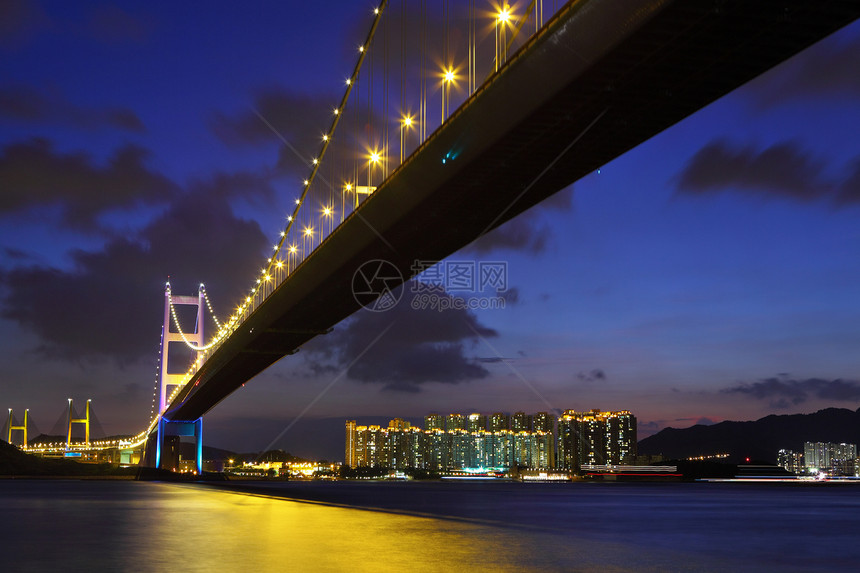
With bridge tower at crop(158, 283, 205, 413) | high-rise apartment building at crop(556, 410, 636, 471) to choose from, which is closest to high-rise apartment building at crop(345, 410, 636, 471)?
high-rise apartment building at crop(556, 410, 636, 471)

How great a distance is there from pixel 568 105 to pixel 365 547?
22.6 ft

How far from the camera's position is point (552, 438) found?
431 feet

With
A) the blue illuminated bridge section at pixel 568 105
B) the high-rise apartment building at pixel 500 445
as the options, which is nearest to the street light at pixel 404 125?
the blue illuminated bridge section at pixel 568 105

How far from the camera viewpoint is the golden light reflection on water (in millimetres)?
9414

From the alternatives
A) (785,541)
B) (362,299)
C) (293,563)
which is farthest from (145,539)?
(362,299)

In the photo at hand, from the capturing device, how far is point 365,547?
36.7ft

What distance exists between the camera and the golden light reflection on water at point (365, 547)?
9.41 m

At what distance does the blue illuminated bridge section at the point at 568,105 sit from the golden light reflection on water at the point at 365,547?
6.26m

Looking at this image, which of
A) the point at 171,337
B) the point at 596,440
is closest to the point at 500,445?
the point at 596,440

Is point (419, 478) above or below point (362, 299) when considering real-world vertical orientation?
below

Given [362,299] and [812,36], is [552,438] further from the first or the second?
[812,36]

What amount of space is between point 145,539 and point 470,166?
840cm

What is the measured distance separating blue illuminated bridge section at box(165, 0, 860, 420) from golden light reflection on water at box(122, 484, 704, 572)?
20.5ft

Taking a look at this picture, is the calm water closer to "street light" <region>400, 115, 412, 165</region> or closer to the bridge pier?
"street light" <region>400, 115, 412, 165</region>
